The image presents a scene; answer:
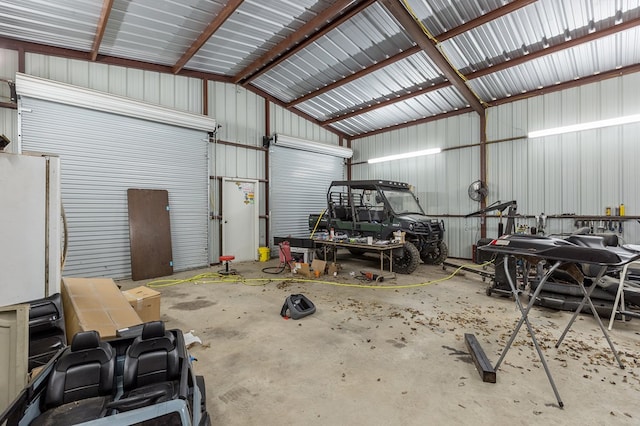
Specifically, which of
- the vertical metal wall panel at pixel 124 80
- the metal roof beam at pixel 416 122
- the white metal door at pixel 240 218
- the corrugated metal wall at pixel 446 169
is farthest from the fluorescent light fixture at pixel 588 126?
the vertical metal wall panel at pixel 124 80

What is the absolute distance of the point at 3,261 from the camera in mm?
1989

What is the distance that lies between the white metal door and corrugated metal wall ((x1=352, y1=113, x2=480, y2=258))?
169 inches

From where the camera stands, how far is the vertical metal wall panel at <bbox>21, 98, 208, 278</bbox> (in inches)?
191

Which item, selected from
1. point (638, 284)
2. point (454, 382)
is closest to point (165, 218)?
point (454, 382)

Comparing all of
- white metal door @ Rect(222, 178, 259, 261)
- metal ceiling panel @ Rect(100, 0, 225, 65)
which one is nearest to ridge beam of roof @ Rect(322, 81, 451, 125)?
white metal door @ Rect(222, 178, 259, 261)

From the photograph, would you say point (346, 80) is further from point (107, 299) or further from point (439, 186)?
point (107, 299)

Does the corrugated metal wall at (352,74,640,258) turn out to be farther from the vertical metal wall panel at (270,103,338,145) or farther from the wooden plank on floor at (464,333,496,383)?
the wooden plank on floor at (464,333,496,383)

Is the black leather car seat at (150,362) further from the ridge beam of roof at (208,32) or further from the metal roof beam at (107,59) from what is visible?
the metal roof beam at (107,59)

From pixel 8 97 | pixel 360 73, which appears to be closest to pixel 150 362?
pixel 8 97

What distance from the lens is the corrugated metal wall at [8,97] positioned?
177 inches

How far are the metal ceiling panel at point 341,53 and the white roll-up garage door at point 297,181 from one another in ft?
4.70

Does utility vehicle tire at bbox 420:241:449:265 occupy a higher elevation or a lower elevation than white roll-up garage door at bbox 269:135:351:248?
lower

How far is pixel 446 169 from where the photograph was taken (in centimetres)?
761

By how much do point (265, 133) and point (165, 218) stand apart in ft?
11.5
